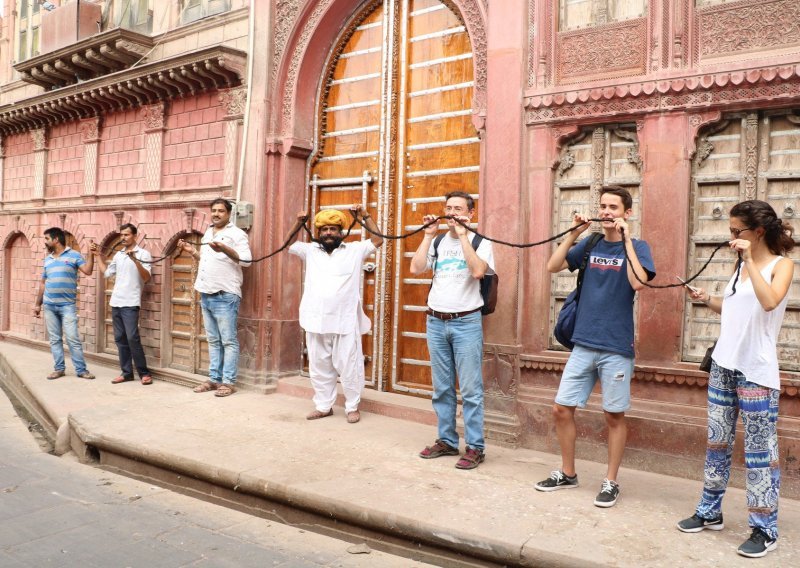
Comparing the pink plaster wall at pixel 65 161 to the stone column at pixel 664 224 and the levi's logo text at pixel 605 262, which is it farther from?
the levi's logo text at pixel 605 262

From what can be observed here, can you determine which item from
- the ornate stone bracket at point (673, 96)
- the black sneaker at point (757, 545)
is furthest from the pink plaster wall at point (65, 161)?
the black sneaker at point (757, 545)

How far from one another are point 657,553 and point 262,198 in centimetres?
552

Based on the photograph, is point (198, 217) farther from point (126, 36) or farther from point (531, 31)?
point (531, 31)

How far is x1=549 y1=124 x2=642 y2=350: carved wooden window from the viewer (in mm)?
5297

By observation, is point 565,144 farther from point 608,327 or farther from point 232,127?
point 232,127

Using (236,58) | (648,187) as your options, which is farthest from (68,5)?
(648,187)

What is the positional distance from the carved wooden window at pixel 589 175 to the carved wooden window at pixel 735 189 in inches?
17.6

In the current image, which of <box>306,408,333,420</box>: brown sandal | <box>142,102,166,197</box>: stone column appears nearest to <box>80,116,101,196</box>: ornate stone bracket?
<box>142,102,166,197</box>: stone column

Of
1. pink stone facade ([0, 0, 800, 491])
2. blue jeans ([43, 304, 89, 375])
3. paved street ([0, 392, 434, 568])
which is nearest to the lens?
paved street ([0, 392, 434, 568])

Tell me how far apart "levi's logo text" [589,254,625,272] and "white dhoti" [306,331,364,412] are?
8.86ft

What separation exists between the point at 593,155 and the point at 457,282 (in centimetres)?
150

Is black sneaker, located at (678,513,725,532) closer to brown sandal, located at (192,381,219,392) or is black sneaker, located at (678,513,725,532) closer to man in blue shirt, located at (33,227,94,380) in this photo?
brown sandal, located at (192,381,219,392)

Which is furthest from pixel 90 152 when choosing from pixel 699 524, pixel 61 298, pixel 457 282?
pixel 699 524

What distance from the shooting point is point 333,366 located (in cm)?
661
